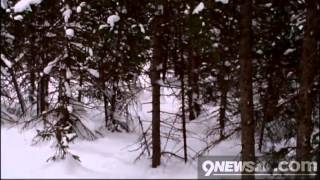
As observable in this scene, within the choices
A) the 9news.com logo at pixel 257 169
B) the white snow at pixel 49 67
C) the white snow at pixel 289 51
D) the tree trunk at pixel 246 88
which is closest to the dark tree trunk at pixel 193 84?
the white snow at pixel 289 51

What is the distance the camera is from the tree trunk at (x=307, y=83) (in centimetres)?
959

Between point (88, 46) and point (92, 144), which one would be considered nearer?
point (88, 46)

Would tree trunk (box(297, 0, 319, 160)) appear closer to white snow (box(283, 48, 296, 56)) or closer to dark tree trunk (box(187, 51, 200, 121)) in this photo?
white snow (box(283, 48, 296, 56))

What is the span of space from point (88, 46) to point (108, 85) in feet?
11.1

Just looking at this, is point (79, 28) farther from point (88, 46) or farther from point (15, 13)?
point (15, 13)

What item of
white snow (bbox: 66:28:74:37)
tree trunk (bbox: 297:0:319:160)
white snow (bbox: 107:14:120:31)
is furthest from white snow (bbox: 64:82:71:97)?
tree trunk (bbox: 297:0:319:160)

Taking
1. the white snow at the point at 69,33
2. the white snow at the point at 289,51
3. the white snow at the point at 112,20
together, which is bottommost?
the white snow at the point at 289,51

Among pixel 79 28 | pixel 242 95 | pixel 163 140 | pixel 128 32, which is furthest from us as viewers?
pixel 163 140

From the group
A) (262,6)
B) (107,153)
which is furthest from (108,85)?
(262,6)

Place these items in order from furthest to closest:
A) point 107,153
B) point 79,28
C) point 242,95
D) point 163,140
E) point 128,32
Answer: point 163,140 < point 107,153 < point 79,28 < point 128,32 < point 242,95

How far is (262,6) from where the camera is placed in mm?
11812

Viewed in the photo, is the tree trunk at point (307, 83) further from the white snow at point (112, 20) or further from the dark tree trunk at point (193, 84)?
the dark tree trunk at point (193, 84)

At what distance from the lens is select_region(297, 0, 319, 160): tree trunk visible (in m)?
9.59

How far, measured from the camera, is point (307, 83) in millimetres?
9648
